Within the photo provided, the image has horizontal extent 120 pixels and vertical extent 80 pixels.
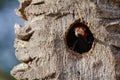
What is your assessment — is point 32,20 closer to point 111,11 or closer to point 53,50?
point 53,50

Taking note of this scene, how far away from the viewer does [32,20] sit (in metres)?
1.98

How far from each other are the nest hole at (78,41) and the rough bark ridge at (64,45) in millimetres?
34

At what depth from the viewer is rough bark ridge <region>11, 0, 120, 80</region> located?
6.17 ft

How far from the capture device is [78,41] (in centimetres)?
205

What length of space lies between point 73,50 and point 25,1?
0.27m

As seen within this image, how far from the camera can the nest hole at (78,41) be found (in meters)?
1.95

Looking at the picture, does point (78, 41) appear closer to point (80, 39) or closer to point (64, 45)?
point (80, 39)

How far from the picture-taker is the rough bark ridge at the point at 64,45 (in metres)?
1.88

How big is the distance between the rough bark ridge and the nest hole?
0.03 meters

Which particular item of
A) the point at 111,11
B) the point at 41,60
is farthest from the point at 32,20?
the point at 111,11

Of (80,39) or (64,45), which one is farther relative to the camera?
(80,39)

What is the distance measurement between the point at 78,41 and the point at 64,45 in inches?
5.8

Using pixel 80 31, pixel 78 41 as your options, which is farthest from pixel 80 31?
pixel 78 41

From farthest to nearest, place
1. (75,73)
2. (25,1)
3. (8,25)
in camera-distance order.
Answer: (8,25)
(25,1)
(75,73)
